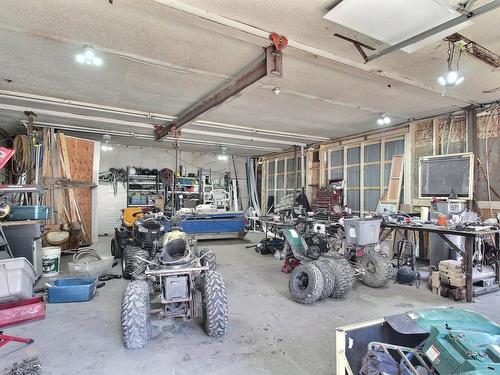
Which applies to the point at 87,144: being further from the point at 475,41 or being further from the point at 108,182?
the point at 475,41

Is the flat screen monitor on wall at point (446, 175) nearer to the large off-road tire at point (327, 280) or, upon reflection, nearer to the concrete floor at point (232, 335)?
the concrete floor at point (232, 335)

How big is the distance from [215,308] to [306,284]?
144cm

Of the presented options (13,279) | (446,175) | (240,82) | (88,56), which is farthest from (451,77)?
(13,279)

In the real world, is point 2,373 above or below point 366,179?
below

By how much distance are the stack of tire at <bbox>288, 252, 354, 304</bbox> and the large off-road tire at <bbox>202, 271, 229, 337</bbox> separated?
1.18 metres

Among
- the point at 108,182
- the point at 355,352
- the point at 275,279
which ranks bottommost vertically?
the point at 275,279

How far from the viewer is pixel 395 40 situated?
2721mm

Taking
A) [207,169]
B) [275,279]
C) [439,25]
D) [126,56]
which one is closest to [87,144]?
[207,169]

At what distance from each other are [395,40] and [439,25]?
0.38 metres

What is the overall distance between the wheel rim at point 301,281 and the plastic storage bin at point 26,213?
3.82 metres

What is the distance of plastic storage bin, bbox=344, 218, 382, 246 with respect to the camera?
3.98m

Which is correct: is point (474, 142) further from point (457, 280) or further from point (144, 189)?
point (144, 189)

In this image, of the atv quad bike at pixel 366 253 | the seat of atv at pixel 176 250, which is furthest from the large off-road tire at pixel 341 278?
the seat of atv at pixel 176 250

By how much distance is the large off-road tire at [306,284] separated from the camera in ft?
10.8
